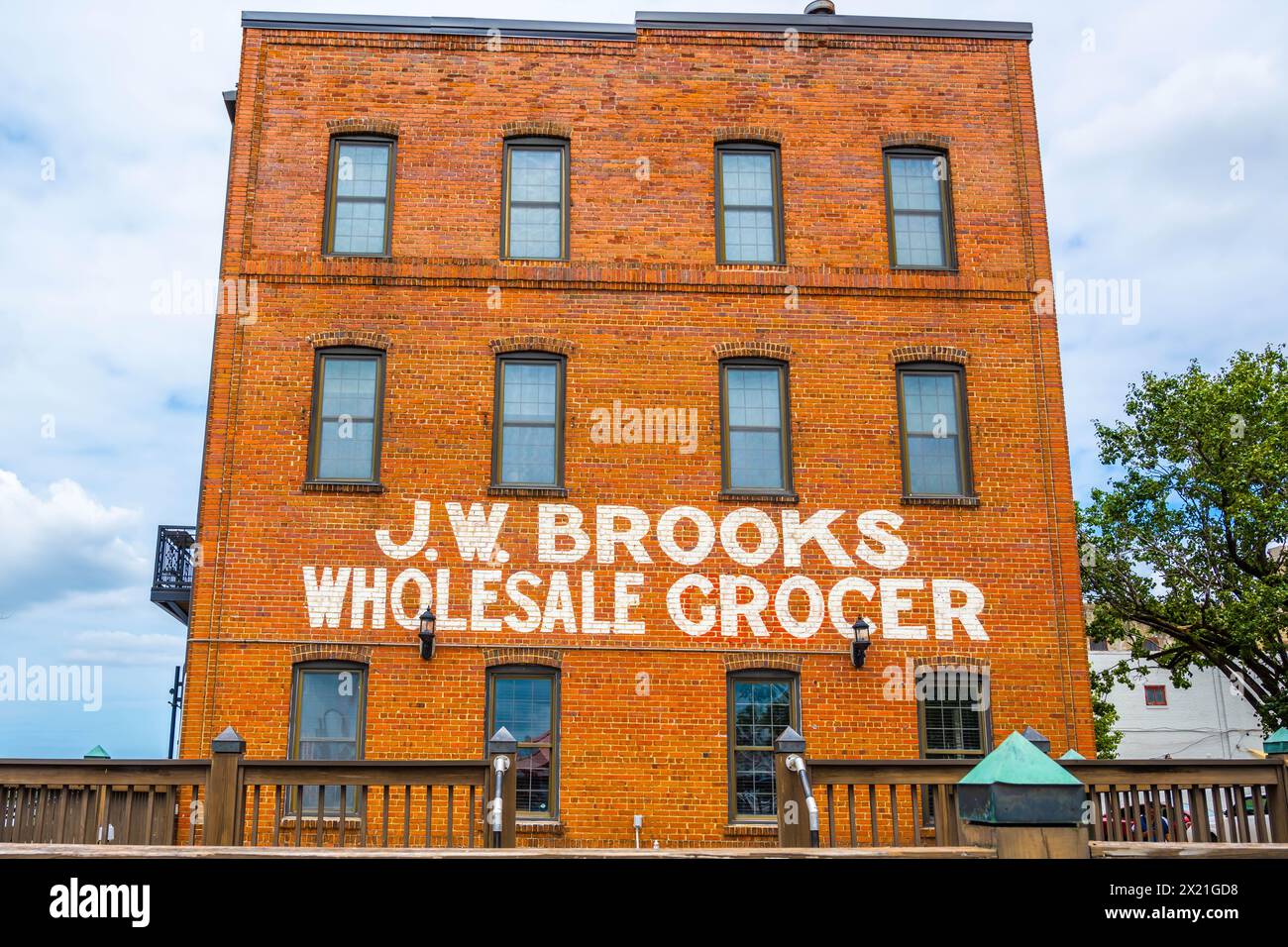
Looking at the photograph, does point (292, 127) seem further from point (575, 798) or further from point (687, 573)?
point (575, 798)

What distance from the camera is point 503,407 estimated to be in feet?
44.2

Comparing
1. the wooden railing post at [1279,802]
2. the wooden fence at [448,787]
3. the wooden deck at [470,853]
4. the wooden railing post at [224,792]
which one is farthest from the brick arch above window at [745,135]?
the wooden deck at [470,853]

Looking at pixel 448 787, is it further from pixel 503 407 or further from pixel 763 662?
pixel 503 407

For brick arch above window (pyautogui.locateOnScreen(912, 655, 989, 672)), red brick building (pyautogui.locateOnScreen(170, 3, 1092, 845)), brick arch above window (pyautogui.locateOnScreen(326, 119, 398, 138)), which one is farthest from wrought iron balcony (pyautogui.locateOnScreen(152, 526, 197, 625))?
brick arch above window (pyautogui.locateOnScreen(912, 655, 989, 672))

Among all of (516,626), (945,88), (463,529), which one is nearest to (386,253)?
(463,529)

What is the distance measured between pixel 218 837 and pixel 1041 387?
1097 cm

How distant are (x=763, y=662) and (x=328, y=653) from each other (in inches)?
199

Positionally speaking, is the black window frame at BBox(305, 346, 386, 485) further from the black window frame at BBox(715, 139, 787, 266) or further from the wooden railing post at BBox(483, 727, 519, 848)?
the wooden railing post at BBox(483, 727, 519, 848)

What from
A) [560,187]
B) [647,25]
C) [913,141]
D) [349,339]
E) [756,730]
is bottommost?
[756,730]

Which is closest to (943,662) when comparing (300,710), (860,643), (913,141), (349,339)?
(860,643)

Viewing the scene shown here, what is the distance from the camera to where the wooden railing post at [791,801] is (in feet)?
24.0

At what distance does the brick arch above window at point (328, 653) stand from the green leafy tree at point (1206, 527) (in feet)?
46.2

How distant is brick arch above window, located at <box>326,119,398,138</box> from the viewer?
46.6 ft

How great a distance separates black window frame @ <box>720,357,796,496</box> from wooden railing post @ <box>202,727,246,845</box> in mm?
7021
